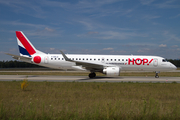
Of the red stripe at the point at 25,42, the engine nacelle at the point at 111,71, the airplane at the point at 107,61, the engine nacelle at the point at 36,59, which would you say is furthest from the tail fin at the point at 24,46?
the engine nacelle at the point at 111,71

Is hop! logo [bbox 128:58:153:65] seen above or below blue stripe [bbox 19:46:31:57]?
below

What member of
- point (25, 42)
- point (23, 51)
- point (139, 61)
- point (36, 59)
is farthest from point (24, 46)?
point (139, 61)

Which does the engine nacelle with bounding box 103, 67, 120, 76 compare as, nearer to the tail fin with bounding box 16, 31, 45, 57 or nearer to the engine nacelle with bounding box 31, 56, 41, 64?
the engine nacelle with bounding box 31, 56, 41, 64

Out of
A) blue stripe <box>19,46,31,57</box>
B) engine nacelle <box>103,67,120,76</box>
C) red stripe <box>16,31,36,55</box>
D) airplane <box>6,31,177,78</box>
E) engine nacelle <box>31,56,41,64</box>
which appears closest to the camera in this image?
engine nacelle <box>103,67,120,76</box>

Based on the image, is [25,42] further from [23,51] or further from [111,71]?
[111,71]

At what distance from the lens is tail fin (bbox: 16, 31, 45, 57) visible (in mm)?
27578

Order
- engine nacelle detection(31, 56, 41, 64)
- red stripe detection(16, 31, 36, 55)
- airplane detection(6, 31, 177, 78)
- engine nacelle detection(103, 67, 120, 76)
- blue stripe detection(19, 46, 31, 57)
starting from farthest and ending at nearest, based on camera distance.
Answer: red stripe detection(16, 31, 36, 55) < blue stripe detection(19, 46, 31, 57) < engine nacelle detection(31, 56, 41, 64) < airplane detection(6, 31, 177, 78) < engine nacelle detection(103, 67, 120, 76)

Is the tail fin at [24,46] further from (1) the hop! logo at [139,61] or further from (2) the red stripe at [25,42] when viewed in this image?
(1) the hop! logo at [139,61]

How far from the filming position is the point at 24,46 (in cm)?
2769

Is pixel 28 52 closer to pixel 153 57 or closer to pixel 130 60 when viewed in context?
pixel 130 60

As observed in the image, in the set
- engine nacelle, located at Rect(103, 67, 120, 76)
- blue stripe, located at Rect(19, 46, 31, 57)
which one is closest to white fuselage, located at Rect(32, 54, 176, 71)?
engine nacelle, located at Rect(103, 67, 120, 76)

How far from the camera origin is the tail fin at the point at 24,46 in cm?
2758

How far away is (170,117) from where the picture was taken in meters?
6.18

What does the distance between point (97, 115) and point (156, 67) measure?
2243cm
